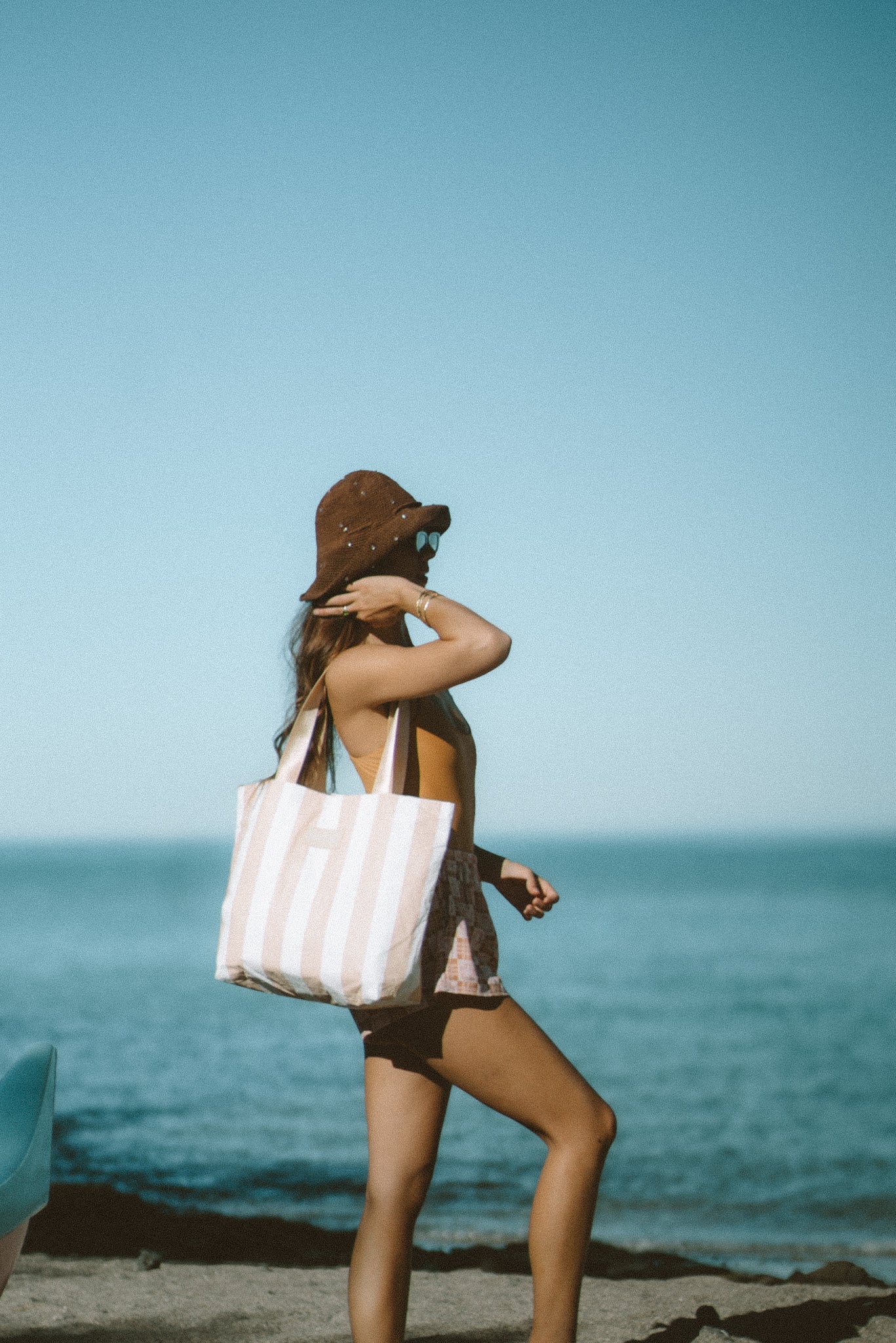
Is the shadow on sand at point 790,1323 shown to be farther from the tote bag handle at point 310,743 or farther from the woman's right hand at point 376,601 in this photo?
the woman's right hand at point 376,601

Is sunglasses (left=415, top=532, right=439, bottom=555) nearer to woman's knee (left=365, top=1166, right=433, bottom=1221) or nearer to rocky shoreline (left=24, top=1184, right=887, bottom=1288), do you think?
woman's knee (left=365, top=1166, right=433, bottom=1221)

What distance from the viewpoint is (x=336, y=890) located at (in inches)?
96.7

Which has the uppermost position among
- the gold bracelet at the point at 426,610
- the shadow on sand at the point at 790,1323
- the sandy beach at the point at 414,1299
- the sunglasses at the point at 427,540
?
the sunglasses at the point at 427,540

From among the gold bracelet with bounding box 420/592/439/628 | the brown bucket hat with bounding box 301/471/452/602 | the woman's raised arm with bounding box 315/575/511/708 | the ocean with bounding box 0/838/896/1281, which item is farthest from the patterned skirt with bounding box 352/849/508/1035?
the ocean with bounding box 0/838/896/1281

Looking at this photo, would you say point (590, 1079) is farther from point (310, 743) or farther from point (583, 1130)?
point (310, 743)

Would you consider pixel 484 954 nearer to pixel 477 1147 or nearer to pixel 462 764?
pixel 462 764

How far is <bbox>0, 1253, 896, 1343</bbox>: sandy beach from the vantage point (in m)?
3.48

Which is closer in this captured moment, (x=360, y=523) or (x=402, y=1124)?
(x=402, y=1124)

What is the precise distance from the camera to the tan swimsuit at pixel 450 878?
2518mm

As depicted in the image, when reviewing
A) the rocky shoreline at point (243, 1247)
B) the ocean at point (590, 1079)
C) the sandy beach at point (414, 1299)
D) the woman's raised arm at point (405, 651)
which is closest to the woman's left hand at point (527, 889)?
the woman's raised arm at point (405, 651)

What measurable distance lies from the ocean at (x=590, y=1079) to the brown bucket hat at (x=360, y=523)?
482 centimetres

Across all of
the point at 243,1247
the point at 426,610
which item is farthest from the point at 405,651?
the point at 243,1247

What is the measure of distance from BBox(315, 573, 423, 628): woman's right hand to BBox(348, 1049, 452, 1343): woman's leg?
0.91m

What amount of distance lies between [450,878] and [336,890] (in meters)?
0.26
